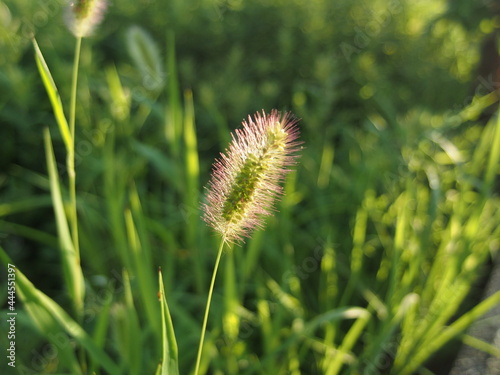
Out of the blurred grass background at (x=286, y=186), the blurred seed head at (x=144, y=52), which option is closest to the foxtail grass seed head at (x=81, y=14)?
the blurred grass background at (x=286, y=186)

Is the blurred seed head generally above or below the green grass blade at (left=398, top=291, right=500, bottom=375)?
above

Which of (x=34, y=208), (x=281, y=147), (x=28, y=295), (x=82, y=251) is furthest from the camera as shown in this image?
(x=34, y=208)

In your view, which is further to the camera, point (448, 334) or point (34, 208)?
point (34, 208)

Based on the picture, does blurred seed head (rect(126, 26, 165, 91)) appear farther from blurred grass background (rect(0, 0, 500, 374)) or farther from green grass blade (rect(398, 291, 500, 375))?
green grass blade (rect(398, 291, 500, 375))

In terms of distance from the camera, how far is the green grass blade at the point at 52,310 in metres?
1.12

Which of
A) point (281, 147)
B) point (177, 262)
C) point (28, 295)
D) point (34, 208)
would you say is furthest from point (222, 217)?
point (34, 208)

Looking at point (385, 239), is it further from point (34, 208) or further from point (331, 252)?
point (34, 208)

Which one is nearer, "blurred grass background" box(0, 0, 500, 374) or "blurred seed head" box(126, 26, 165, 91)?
"blurred grass background" box(0, 0, 500, 374)

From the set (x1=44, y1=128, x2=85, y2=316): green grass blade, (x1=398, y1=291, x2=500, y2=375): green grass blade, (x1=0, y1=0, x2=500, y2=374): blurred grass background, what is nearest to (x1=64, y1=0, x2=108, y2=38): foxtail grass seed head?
(x1=44, y1=128, x2=85, y2=316): green grass blade

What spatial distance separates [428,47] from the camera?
11.2 feet

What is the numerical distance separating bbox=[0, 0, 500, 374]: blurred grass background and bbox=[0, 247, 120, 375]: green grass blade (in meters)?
0.06

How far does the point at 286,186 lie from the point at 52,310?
1201 mm

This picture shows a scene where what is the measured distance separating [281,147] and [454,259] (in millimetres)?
1185

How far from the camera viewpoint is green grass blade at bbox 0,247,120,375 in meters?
1.12
